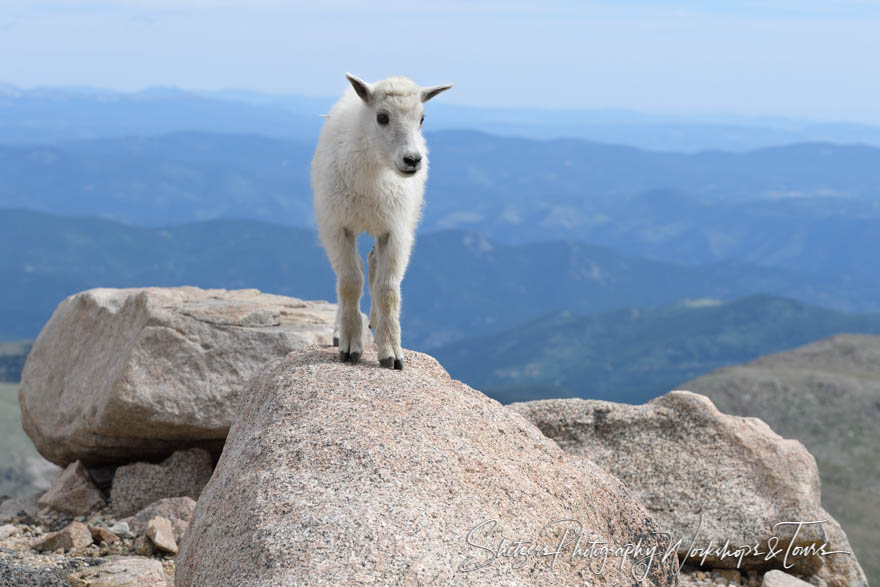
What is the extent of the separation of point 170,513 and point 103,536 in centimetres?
99

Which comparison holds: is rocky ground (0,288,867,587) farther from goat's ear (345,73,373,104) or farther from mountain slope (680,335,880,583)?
mountain slope (680,335,880,583)

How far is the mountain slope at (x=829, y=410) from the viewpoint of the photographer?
144ft

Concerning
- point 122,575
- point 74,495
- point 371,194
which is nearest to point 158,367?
point 74,495

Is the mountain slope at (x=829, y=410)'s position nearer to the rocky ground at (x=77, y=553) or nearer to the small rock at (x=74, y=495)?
the small rock at (x=74, y=495)

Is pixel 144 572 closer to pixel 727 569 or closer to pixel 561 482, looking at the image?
pixel 561 482

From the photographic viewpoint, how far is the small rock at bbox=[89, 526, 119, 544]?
37.4 ft

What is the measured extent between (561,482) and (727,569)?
3.71 metres

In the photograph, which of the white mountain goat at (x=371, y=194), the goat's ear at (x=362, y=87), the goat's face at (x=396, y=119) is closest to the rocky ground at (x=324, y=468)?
the white mountain goat at (x=371, y=194)

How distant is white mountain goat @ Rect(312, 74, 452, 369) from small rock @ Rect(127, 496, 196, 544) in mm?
4069

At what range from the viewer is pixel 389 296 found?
31.8 ft

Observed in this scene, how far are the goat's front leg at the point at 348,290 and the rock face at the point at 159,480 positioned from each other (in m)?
5.32

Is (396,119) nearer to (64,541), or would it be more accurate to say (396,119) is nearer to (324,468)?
(324,468)

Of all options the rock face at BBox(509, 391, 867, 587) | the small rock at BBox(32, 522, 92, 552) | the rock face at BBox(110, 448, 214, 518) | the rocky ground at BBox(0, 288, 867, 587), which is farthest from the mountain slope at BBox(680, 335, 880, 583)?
the small rock at BBox(32, 522, 92, 552)

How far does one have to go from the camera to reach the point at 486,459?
26.0ft
